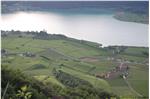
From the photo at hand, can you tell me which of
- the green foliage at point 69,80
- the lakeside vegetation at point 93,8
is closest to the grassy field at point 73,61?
the green foliage at point 69,80

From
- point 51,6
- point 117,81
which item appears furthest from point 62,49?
point 51,6

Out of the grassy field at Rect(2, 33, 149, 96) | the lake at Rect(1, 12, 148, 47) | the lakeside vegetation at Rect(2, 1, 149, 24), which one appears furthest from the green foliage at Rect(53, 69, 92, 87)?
the lakeside vegetation at Rect(2, 1, 149, 24)

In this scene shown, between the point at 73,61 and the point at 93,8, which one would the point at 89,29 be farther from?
the point at 93,8

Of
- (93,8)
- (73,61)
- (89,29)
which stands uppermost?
(93,8)

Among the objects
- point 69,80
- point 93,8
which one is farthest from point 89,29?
point 93,8

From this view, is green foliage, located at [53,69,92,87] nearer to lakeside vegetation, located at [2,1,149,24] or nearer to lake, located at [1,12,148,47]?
lake, located at [1,12,148,47]

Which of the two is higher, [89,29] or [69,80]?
[89,29]

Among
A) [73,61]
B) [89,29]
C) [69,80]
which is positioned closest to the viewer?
[69,80]

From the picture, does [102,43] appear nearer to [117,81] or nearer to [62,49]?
[62,49]
